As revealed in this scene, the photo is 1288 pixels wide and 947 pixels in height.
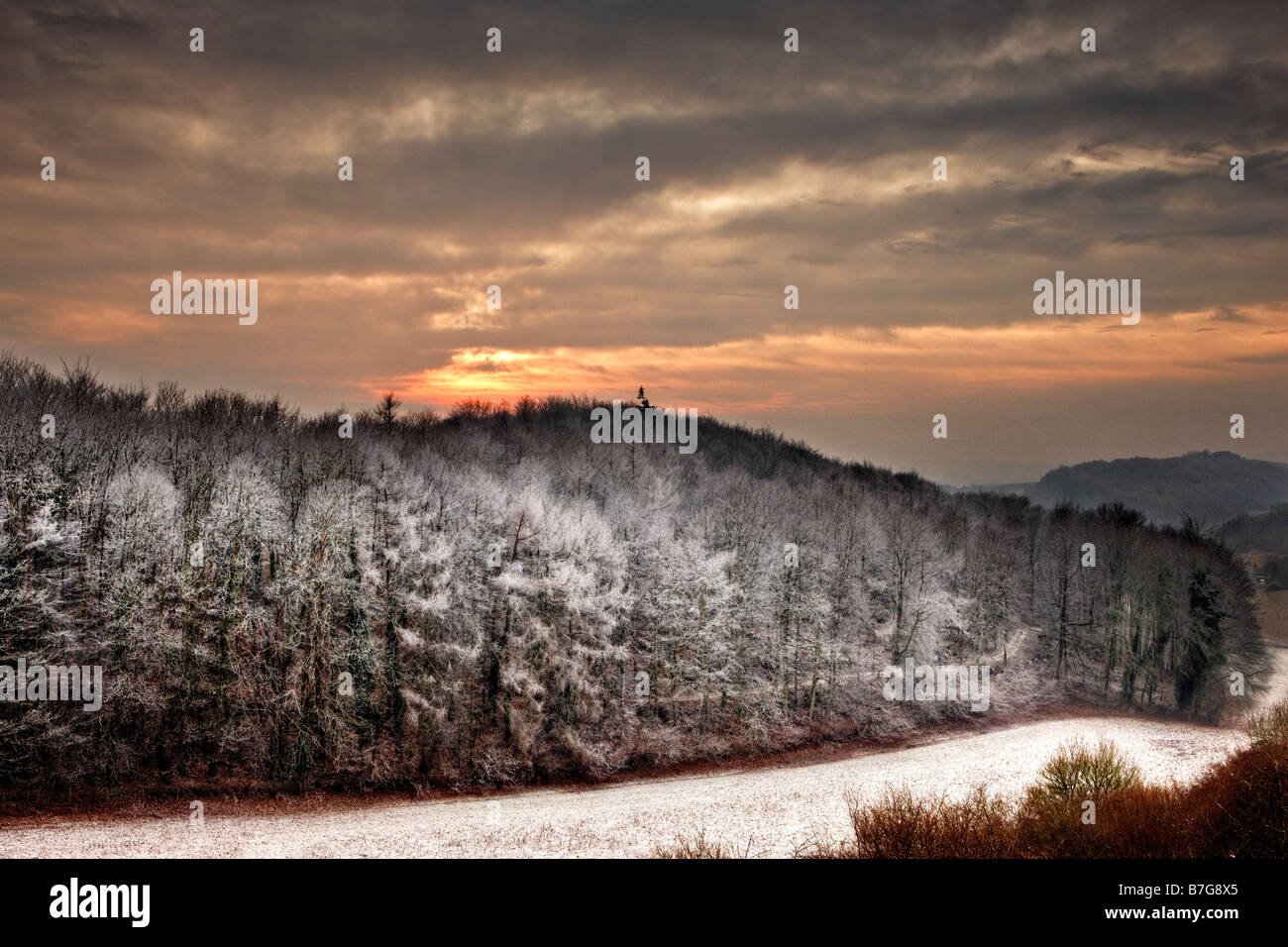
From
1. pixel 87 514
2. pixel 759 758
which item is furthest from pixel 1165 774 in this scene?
pixel 87 514

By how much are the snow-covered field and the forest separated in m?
3.20

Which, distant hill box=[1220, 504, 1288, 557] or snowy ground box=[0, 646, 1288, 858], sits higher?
distant hill box=[1220, 504, 1288, 557]

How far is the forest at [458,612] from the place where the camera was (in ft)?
127

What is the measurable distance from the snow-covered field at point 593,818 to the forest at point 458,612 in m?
3.20

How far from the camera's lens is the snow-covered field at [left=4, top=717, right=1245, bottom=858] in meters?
31.2

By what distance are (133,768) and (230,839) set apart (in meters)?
9.40

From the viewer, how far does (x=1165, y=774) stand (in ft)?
143
